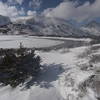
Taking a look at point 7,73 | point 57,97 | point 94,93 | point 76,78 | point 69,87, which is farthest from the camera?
point 7,73

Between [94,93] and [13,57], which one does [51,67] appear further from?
[94,93]

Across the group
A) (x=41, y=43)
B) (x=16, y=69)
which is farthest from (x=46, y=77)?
(x=41, y=43)

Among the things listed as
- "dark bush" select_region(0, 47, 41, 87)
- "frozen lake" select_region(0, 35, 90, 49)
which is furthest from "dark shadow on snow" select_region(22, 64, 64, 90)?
"frozen lake" select_region(0, 35, 90, 49)

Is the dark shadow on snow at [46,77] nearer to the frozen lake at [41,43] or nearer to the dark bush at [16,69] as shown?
the dark bush at [16,69]

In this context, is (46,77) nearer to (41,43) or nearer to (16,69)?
(16,69)

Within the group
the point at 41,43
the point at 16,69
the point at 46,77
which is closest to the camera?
the point at 16,69

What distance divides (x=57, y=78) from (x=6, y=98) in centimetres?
459

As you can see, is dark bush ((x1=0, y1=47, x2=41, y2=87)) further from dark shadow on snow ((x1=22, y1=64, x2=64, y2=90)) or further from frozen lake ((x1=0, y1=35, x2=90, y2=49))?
frozen lake ((x1=0, y1=35, x2=90, y2=49))

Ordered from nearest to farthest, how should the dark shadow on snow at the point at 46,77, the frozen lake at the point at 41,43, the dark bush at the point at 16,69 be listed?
the dark shadow on snow at the point at 46,77, the dark bush at the point at 16,69, the frozen lake at the point at 41,43

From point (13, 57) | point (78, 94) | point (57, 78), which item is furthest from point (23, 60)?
point (78, 94)

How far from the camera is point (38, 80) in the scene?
13.3m

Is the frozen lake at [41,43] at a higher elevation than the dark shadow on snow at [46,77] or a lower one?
higher

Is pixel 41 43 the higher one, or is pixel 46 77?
pixel 41 43

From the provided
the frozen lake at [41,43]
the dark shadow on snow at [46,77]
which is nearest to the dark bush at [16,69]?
the dark shadow on snow at [46,77]
